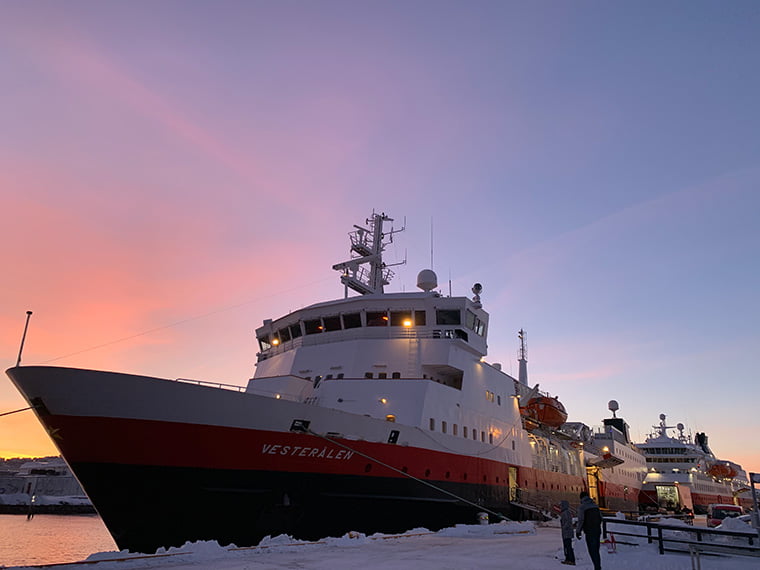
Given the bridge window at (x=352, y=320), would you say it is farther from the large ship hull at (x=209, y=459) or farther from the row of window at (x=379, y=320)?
the large ship hull at (x=209, y=459)

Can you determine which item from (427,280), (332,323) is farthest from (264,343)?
(427,280)

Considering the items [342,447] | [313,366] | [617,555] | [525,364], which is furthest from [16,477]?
[617,555]

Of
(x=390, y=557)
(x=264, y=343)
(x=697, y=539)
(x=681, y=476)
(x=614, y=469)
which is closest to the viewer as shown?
(x=390, y=557)

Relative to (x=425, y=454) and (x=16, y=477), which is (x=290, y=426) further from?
(x=16, y=477)

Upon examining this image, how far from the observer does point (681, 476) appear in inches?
2334

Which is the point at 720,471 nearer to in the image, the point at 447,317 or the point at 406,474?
the point at 447,317

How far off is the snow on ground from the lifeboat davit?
13709mm

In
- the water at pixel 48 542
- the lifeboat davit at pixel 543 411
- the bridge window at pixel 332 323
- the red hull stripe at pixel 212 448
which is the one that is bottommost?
the water at pixel 48 542

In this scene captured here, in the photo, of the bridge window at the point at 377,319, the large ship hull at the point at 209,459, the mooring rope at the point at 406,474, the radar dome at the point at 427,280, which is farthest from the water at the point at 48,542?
the radar dome at the point at 427,280

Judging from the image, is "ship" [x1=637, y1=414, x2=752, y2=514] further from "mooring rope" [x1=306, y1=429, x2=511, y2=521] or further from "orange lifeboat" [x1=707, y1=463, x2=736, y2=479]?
"mooring rope" [x1=306, y1=429, x2=511, y2=521]

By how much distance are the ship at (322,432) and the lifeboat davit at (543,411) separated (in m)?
2.15

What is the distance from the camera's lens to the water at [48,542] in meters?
23.6

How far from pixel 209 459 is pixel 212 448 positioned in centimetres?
25

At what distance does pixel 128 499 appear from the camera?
1198cm
